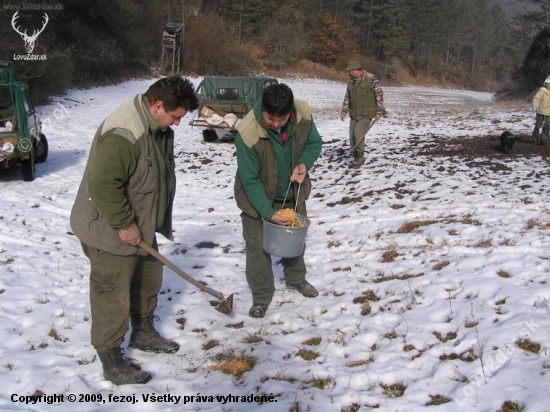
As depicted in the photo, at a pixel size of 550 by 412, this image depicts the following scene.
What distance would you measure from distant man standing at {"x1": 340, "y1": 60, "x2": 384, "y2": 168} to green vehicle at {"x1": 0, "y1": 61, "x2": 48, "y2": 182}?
6135mm

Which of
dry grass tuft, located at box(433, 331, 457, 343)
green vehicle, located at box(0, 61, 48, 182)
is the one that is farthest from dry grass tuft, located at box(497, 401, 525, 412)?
green vehicle, located at box(0, 61, 48, 182)

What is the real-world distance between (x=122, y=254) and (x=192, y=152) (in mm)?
10221

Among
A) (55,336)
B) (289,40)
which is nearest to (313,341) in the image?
(55,336)

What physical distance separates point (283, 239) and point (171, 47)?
33.4m

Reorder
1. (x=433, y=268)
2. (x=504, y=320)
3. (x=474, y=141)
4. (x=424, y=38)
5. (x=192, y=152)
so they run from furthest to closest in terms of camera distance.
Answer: (x=424, y=38) < (x=192, y=152) < (x=474, y=141) < (x=433, y=268) < (x=504, y=320)

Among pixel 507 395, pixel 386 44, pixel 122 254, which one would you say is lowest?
pixel 507 395

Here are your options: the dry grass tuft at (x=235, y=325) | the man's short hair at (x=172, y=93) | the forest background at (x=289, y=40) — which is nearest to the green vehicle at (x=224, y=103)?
the forest background at (x=289, y=40)

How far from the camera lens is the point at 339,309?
4.54m

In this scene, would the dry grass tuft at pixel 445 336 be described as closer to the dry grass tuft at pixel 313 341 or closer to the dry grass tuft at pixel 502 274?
the dry grass tuft at pixel 313 341

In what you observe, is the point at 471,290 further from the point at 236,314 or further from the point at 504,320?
the point at 236,314

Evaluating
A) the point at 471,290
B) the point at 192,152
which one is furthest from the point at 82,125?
the point at 471,290

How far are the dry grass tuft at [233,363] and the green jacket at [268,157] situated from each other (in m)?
1.15

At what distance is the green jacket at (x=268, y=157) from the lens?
397 centimetres

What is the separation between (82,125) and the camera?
15.9 meters
